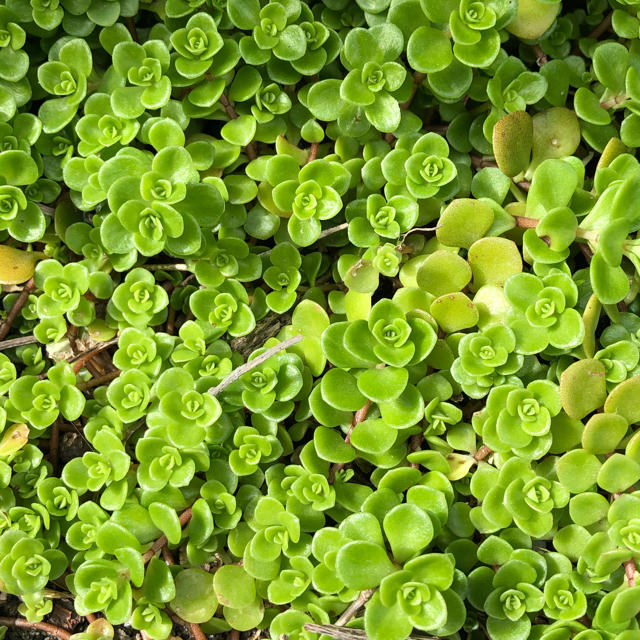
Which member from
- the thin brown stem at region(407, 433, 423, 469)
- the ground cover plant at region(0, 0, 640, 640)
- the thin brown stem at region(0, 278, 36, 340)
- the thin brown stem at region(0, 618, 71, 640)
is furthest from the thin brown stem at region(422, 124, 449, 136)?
the thin brown stem at region(0, 618, 71, 640)

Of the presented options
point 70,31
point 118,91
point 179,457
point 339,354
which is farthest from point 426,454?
point 70,31

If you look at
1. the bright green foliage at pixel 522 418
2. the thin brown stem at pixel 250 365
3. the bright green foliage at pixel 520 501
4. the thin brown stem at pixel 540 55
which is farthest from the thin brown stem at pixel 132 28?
the bright green foliage at pixel 520 501

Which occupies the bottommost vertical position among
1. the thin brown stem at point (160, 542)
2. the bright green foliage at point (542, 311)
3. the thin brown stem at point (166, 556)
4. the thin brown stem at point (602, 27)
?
the thin brown stem at point (166, 556)

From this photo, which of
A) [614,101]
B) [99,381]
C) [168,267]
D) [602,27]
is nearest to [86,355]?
[99,381]

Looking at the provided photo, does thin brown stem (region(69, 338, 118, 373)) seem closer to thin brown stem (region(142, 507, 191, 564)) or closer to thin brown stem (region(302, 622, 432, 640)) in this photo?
thin brown stem (region(142, 507, 191, 564))

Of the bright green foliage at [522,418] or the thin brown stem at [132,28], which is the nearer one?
the bright green foliage at [522,418]

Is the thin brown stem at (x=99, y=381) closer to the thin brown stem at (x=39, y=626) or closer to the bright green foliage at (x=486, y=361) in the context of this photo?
the thin brown stem at (x=39, y=626)

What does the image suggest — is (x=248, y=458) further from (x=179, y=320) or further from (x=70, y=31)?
(x=70, y=31)
